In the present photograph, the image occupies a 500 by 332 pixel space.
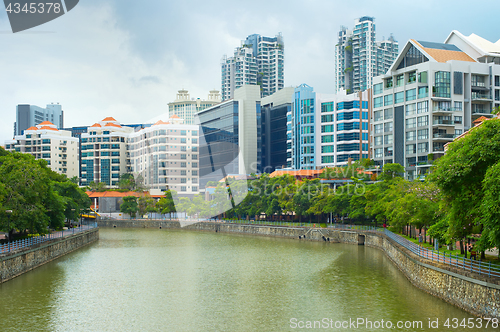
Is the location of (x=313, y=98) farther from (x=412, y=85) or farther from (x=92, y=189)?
(x=92, y=189)

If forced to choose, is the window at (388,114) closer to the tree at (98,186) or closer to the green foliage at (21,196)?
the green foliage at (21,196)

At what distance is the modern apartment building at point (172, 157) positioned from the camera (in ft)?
467

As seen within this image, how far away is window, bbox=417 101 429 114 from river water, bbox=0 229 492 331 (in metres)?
31.1

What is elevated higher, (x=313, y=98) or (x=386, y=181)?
(x=313, y=98)

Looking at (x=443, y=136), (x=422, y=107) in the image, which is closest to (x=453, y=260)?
(x=443, y=136)

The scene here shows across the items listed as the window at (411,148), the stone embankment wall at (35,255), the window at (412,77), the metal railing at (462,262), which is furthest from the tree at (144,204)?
the metal railing at (462,262)

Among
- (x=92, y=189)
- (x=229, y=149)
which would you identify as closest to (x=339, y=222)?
(x=229, y=149)

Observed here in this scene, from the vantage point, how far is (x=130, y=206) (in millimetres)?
118688

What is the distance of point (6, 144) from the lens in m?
164

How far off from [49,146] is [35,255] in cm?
12310

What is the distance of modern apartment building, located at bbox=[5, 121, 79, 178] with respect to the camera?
158750 mm

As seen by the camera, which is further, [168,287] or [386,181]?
[386,181]

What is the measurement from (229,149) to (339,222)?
66045mm

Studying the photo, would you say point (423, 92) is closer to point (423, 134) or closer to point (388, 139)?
point (423, 134)
